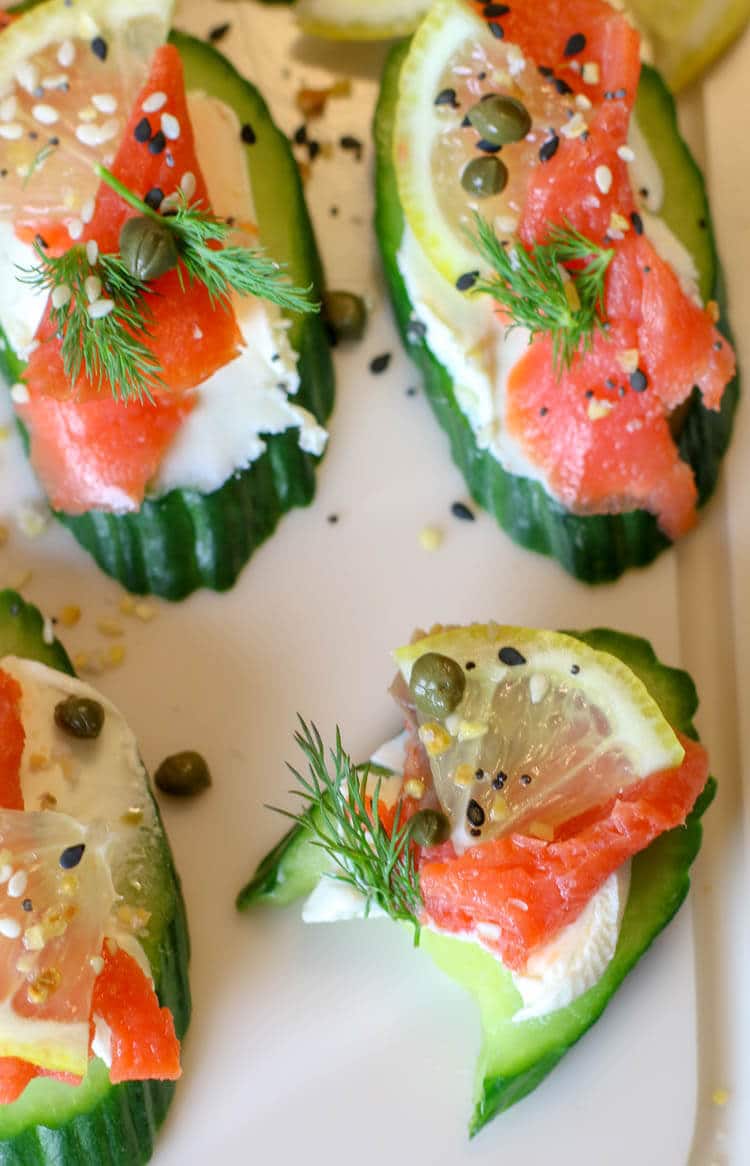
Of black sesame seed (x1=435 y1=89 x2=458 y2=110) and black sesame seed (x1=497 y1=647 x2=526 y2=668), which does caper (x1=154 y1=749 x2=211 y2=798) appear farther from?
black sesame seed (x1=435 y1=89 x2=458 y2=110)

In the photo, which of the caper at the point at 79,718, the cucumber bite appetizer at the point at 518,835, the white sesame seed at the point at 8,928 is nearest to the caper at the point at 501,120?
the cucumber bite appetizer at the point at 518,835

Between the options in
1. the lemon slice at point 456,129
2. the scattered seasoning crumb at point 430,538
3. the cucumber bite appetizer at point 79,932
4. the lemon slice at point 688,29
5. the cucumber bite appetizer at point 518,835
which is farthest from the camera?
the lemon slice at point 688,29

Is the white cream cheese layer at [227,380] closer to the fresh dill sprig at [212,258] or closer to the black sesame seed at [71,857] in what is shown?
the fresh dill sprig at [212,258]

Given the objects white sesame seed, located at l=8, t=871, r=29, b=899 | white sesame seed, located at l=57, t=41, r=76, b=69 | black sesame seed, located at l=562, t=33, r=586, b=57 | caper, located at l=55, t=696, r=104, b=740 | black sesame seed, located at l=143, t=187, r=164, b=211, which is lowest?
white sesame seed, located at l=8, t=871, r=29, b=899

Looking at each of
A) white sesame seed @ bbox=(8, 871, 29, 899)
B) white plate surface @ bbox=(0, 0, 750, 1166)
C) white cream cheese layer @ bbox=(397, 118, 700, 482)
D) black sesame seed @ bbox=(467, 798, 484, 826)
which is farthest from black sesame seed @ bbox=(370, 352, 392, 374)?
white sesame seed @ bbox=(8, 871, 29, 899)

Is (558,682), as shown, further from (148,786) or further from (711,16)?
(711,16)

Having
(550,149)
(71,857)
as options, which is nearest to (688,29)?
(550,149)
